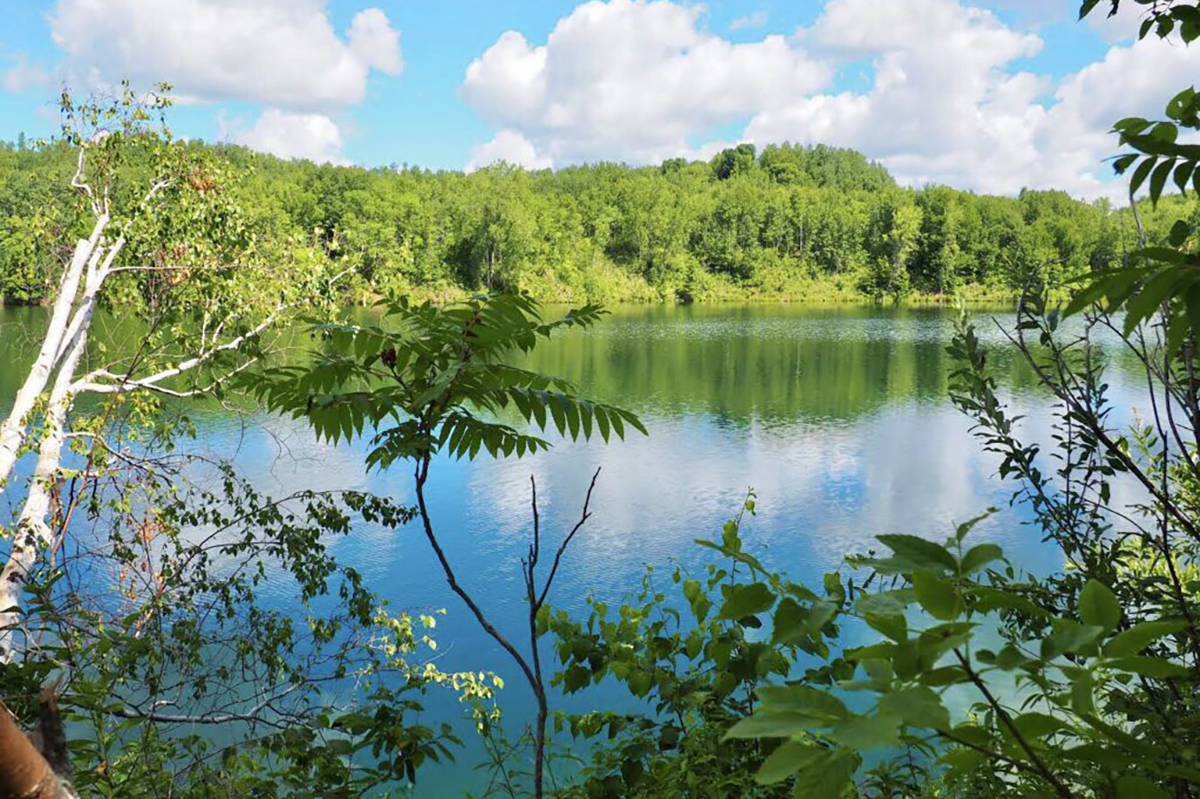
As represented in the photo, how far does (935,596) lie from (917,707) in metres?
0.10

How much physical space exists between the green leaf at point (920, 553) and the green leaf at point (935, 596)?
0.05 feet

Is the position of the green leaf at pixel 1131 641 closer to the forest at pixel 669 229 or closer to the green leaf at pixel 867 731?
the green leaf at pixel 867 731

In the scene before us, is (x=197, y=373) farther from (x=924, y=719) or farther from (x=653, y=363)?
(x=653, y=363)

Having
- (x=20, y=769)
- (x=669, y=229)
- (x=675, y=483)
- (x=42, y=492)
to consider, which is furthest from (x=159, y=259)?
(x=669, y=229)

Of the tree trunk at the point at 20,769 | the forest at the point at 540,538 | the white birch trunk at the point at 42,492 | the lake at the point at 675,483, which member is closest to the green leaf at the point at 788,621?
the forest at the point at 540,538

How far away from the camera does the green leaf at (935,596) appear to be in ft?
1.93

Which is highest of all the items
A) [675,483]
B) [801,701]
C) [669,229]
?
[669,229]

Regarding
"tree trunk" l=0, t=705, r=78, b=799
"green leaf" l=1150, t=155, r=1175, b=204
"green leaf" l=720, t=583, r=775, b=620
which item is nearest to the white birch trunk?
"tree trunk" l=0, t=705, r=78, b=799

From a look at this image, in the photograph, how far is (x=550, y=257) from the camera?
64.5m

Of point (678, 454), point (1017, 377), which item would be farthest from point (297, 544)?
point (1017, 377)

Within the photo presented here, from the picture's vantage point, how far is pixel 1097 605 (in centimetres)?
61

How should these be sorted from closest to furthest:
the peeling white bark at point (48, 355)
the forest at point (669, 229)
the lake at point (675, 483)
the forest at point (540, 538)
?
the forest at point (540, 538) → the peeling white bark at point (48, 355) → the lake at point (675, 483) → the forest at point (669, 229)

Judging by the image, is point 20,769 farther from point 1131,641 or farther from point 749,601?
point 1131,641

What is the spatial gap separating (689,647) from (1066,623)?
1.85 metres
